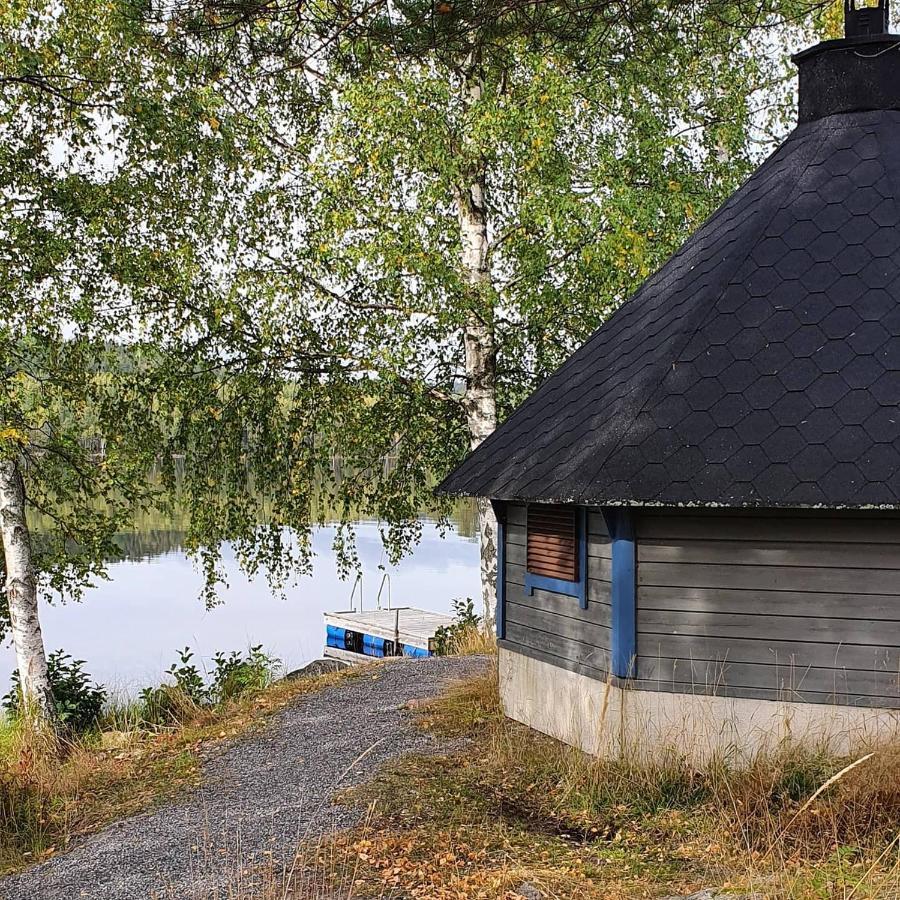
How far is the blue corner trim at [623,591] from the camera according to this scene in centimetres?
719

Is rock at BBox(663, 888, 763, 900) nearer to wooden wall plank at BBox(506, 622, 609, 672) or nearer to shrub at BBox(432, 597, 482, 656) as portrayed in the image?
wooden wall plank at BBox(506, 622, 609, 672)

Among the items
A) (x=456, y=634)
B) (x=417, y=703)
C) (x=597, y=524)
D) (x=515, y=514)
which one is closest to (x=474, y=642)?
(x=456, y=634)

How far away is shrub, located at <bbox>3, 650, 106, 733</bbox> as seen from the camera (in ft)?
41.1

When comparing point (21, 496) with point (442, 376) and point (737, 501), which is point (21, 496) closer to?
point (442, 376)

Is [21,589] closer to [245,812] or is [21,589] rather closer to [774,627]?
[245,812]

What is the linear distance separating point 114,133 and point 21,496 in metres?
4.57

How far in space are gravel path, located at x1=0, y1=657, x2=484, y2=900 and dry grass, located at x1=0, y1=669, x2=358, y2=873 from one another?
0.36 meters

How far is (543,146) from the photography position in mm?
12367

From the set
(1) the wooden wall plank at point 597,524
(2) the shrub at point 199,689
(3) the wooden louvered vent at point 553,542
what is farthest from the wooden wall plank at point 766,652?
(2) the shrub at point 199,689

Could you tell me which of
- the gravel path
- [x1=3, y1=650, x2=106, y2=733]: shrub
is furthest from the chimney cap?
[x1=3, y1=650, x2=106, y2=733]: shrub

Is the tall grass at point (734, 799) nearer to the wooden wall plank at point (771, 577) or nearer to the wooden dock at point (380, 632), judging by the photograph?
the wooden wall plank at point (771, 577)

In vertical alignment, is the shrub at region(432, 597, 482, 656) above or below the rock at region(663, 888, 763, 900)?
below

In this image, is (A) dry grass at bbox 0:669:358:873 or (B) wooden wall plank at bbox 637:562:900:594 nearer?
(B) wooden wall plank at bbox 637:562:900:594

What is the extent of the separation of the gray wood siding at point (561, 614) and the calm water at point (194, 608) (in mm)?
14066
